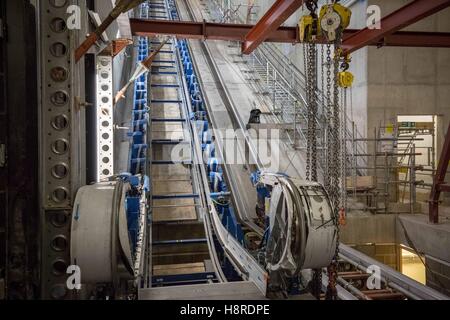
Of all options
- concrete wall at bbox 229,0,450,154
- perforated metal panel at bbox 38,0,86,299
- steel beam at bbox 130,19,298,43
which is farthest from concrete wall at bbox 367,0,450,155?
perforated metal panel at bbox 38,0,86,299

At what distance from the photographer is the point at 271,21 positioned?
5828mm

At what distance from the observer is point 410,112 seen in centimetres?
990

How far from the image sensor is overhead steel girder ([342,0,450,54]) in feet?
16.7

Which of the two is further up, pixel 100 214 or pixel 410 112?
pixel 410 112

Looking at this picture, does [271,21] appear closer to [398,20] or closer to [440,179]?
[398,20]

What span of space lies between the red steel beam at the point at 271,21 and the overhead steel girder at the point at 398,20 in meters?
1.86

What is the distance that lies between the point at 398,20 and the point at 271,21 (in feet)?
7.11

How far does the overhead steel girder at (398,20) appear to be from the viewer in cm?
509

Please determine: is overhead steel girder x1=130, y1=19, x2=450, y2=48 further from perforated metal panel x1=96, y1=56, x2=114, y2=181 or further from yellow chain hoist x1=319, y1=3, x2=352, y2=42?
yellow chain hoist x1=319, y1=3, x2=352, y2=42

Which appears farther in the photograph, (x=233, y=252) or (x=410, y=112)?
(x=410, y=112)

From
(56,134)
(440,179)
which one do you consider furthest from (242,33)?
(440,179)

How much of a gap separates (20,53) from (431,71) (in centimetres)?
1088
